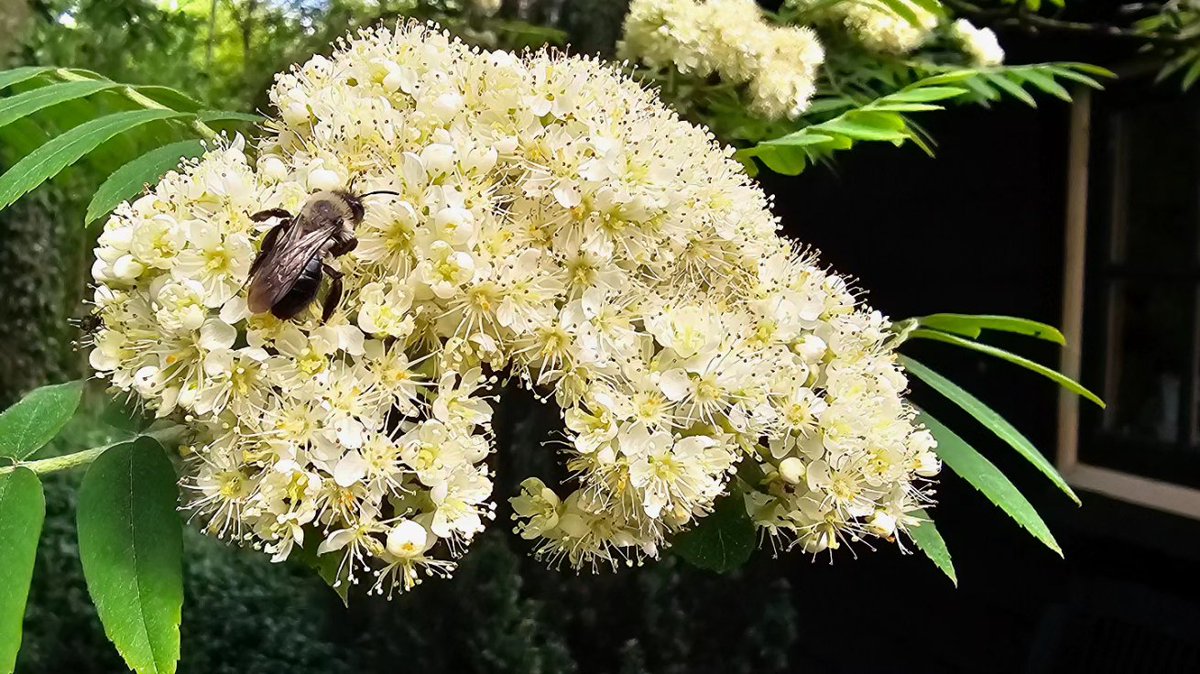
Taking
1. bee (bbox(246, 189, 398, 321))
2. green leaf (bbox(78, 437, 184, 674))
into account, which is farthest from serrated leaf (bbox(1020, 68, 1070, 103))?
green leaf (bbox(78, 437, 184, 674))

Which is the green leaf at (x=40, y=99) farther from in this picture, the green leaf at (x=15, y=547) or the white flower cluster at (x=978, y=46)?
the white flower cluster at (x=978, y=46)

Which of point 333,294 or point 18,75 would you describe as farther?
point 18,75

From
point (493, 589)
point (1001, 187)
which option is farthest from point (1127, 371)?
point (493, 589)

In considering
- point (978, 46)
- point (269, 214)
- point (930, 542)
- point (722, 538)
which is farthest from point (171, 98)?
point (978, 46)

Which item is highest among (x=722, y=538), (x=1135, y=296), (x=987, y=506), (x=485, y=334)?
(x=485, y=334)

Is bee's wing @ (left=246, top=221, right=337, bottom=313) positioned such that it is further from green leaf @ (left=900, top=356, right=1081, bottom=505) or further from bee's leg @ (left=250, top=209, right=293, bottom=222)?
green leaf @ (left=900, top=356, right=1081, bottom=505)

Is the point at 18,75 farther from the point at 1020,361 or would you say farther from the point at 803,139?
the point at 1020,361
